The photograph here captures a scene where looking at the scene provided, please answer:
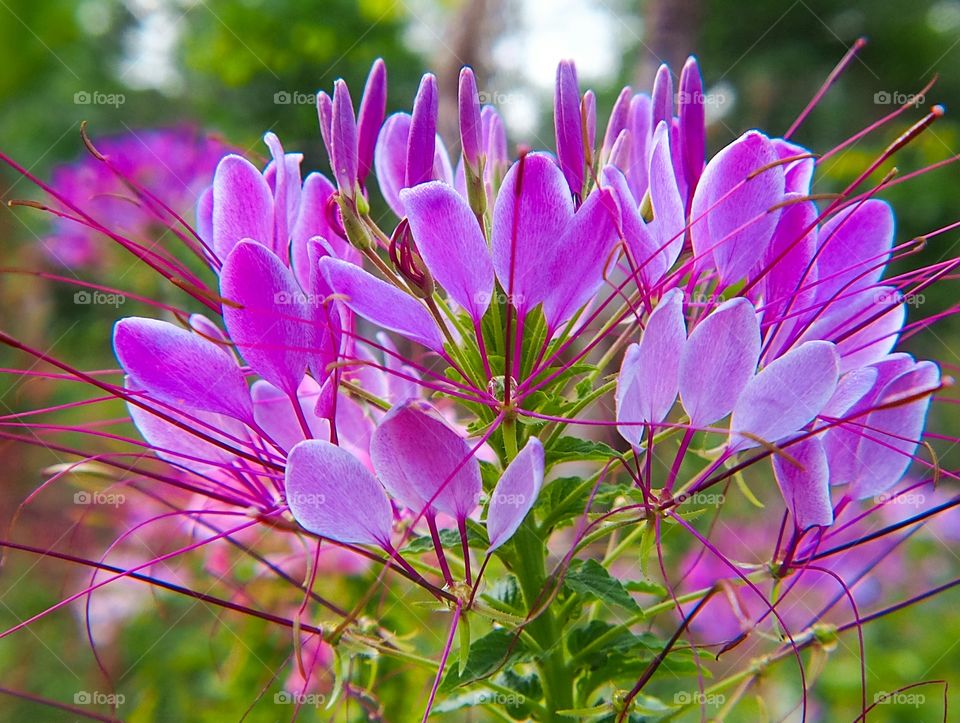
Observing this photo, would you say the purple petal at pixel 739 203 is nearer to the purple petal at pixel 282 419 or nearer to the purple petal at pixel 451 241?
the purple petal at pixel 451 241

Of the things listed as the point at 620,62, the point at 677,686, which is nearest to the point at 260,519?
the point at 677,686

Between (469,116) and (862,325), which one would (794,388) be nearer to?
(862,325)

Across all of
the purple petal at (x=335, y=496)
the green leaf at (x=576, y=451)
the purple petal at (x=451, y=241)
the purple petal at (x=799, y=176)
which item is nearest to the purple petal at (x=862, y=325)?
the purple petal at (x=799, y=176)

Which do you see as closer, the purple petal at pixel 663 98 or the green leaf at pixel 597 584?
the green leaf at pixel 597 584

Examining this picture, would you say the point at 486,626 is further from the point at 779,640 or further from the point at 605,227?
the point at 605,227

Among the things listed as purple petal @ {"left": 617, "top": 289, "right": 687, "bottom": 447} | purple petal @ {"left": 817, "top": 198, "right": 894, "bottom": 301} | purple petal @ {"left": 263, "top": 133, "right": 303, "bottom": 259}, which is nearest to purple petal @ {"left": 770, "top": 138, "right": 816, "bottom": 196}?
purple petal @ {"left": 817, "top": 198, "right": 894, "bottom": 301}

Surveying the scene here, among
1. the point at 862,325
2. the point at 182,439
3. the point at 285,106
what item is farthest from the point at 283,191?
the point at 285,106
